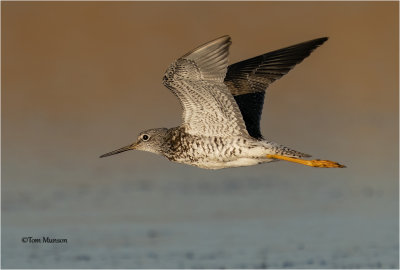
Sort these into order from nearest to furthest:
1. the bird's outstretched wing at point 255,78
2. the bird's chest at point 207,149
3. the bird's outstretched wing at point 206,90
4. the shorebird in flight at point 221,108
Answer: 1. the bird's outstretched wing at point 206,90
2. the shorebird in flight at point 221,108
3. the bird's chest at point 207,149
4. the bird's outstretched wing at point 255,78

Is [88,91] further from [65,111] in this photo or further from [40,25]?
[40,25]

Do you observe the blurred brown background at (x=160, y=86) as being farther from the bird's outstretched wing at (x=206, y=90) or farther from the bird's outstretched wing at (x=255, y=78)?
the bird's outstretched wing at (x=206, y=90)

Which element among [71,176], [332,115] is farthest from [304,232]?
[332,115]

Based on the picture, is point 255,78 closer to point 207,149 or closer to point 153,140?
point 207,149

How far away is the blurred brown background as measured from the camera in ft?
47.8

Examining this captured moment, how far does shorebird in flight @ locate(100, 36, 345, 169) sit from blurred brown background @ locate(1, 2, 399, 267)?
3432 mm

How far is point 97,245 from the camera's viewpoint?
11453mm

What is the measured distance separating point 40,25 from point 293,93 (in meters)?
5.19

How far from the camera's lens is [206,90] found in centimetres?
970

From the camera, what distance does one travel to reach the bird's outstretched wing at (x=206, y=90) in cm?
937

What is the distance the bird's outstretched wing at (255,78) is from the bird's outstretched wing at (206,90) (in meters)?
0.54

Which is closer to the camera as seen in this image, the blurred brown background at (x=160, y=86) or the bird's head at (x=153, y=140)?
the bird's head at (x=153, y=140)

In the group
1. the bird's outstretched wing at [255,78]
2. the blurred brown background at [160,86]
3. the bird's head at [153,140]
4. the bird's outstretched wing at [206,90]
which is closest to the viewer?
the bird's outstretched wing at [206,90]

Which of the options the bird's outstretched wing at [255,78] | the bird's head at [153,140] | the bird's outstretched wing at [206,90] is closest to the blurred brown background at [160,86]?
the bird's head at [153,140]
